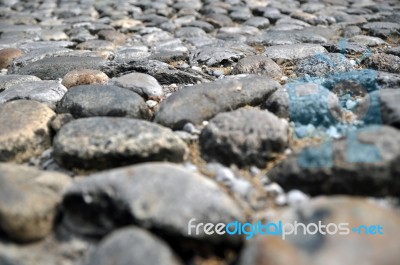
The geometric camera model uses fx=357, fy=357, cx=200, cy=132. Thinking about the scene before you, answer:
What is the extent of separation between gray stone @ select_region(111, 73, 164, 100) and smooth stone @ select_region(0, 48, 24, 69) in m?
1.11

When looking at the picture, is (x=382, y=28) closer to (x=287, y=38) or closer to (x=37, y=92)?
(x=287, y=38)

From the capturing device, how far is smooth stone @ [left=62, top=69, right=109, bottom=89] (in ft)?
6.66

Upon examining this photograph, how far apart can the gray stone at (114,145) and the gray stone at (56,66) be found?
3.33 ft

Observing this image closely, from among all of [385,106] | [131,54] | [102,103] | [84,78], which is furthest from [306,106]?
[131,54]

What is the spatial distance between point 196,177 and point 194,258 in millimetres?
243

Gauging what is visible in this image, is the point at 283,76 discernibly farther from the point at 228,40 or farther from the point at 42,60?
the point at 42,60

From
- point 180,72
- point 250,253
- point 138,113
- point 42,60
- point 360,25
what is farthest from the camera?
point 360,25

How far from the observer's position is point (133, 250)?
924 mm

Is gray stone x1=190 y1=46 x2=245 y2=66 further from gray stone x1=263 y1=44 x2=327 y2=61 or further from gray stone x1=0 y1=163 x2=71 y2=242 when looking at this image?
gray stone x1=0 y1=163 x2=71 y2=242

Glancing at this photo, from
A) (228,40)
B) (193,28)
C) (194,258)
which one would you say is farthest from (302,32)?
(194,258)

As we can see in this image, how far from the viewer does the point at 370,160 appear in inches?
43.2

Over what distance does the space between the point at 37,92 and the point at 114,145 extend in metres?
0.81

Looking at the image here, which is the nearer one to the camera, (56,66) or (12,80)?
(12,80)

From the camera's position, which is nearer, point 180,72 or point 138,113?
point 138,113
